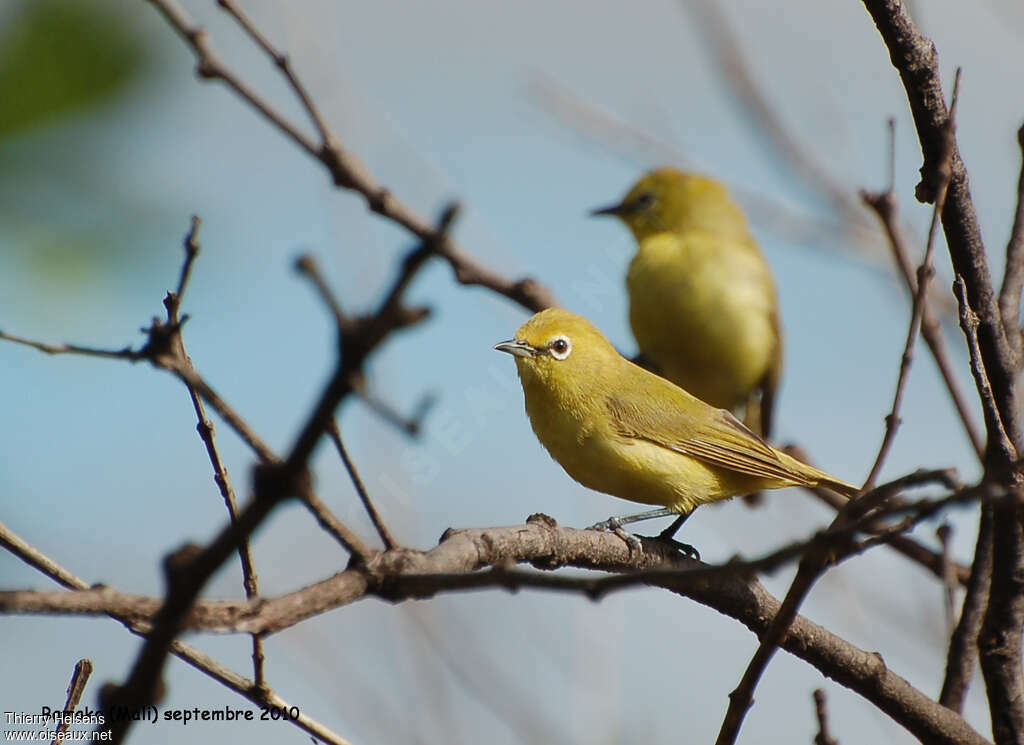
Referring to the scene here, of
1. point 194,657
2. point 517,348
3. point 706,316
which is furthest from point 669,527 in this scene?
point 194,657

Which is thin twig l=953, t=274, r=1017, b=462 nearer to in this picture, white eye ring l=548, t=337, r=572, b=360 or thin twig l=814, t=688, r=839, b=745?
thin twig l=814, t=688, r=839, b=745

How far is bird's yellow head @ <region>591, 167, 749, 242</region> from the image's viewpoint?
814 centimetres

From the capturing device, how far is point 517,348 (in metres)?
5.44

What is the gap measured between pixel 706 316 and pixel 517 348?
8.22 feet

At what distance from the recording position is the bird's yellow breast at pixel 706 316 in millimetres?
7574

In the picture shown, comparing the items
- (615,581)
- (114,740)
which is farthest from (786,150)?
(114,740)

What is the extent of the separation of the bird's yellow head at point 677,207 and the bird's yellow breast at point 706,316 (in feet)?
0.67

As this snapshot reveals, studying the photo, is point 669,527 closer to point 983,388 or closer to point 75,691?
point 983,388

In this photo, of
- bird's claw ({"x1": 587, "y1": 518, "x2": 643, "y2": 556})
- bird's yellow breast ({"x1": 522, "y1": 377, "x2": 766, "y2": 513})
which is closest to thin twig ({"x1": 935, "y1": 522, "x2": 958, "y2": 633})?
bird's claw ({"x1": 587, "y1": 518, "x2": 643, "y2": 556})

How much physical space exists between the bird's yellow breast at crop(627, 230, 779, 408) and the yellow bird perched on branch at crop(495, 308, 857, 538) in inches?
74.2

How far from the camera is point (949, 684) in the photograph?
362cm

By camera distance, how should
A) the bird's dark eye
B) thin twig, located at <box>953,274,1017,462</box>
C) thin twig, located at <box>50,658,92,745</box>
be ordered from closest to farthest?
thin twig, located at <box>50,658,92,745</box> < thin twig, located at <box>953,274,1017,462</box> < the bird's dark eye

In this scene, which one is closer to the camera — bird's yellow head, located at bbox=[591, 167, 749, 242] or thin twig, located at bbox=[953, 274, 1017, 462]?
thin twig, located at bbox=[953, 274, 1017, 462]

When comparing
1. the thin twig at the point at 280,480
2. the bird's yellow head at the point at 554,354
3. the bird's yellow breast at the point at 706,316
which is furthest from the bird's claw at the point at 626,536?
the bird's yellow breast at the point at 706,316
